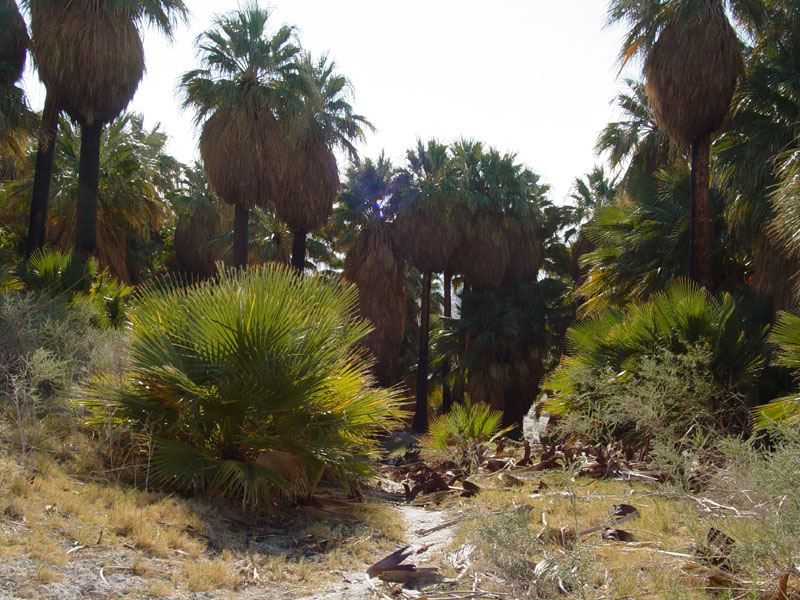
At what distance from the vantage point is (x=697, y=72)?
12.9m

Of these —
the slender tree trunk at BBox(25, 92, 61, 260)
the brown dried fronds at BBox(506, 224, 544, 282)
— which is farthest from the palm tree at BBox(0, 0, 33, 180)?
the brown dried fronds at BBox(506, 224, 544, 282)

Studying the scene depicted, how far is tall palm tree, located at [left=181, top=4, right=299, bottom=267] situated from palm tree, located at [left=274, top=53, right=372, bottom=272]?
0.65m

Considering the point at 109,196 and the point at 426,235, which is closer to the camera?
the point at 109,196

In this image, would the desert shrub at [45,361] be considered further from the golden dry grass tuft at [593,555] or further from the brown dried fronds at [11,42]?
the brown dried fronds at [11,42]

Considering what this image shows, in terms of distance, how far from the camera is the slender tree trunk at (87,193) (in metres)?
15.2

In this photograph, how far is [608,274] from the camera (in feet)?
50.0

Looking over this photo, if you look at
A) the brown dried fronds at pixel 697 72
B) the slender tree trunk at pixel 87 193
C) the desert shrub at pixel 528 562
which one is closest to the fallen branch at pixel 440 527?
the desert shrub at pixel 528 562

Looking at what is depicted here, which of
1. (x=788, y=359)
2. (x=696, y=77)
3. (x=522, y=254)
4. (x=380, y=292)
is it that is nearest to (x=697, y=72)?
(x=696, y=77)

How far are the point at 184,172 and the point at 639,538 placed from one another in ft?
91.0

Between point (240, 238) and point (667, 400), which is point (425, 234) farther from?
point (667, 400)

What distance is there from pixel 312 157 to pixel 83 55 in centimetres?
732

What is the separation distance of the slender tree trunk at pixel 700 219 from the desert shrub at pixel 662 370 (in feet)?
5.26

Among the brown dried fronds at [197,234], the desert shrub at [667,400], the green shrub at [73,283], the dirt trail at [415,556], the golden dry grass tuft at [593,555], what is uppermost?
the brown dried fronds at [197,234]

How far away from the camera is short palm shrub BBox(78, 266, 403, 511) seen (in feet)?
21.2
